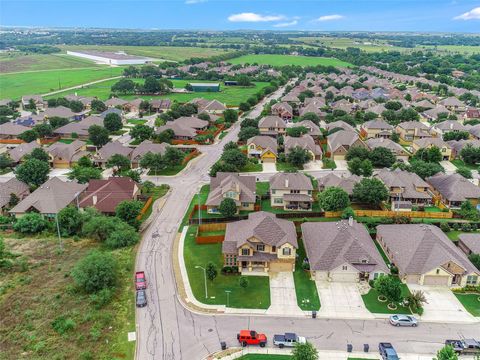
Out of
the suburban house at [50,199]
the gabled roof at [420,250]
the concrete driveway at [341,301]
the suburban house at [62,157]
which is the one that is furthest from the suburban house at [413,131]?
the suburban house at [50,199]

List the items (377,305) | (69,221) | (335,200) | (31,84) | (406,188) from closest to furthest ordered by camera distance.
Result: 1. (377,305)
2. (69,221)
3. (335,200)
4. (406,188)
5. (31,84)

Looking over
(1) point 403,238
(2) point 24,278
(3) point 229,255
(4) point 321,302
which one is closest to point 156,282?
(3) point 229,255

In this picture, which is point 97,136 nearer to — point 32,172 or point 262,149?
point 32,172

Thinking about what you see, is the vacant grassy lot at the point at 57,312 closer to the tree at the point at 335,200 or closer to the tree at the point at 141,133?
the tree at the point at 335,200

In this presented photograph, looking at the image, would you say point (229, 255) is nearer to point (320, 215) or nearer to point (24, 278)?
point (320, 215)

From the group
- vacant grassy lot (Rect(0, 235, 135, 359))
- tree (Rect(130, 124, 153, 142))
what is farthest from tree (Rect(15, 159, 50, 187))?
tree (Rect(130, 124, 153, 142))

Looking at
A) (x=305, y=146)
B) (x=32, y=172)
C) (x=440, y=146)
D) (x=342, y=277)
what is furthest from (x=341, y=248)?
(x=440, y=146)
